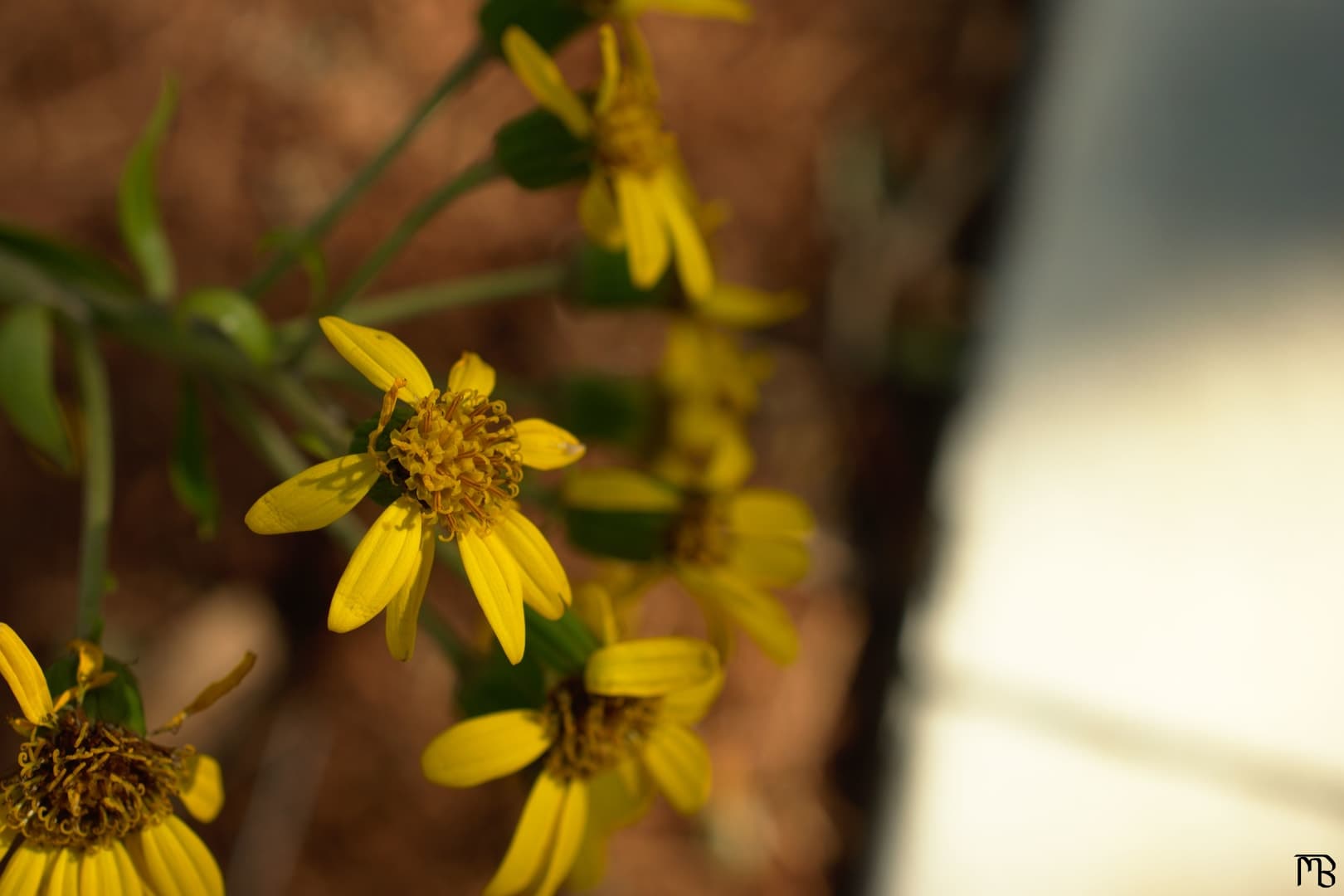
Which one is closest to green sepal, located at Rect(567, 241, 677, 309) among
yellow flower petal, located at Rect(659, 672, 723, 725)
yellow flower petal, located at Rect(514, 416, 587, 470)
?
yellow flower petal, located at Rect(514, 416, 587, 470)

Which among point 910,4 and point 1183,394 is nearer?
point 1183,394

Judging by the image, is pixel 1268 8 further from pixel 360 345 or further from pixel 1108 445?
pixel 360 345

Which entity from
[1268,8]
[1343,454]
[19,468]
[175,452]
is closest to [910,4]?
[1268,8]

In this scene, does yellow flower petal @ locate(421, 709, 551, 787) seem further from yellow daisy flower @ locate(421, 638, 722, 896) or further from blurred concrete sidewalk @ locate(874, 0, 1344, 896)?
blurred concrete sidewalk @ locate(874, 0, 1344, 896)

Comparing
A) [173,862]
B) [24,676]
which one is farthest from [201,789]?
[24,676]

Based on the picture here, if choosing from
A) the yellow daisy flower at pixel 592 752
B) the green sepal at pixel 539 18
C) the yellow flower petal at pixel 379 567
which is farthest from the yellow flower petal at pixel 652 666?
the green sepal at pixel 539 18

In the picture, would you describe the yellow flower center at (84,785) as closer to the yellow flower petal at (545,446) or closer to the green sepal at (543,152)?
the yellow flower petal at (545,446)

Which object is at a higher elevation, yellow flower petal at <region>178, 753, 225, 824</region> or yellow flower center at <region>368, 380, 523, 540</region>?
yellow flower center at <region>368, 380, 523, 540</region>
